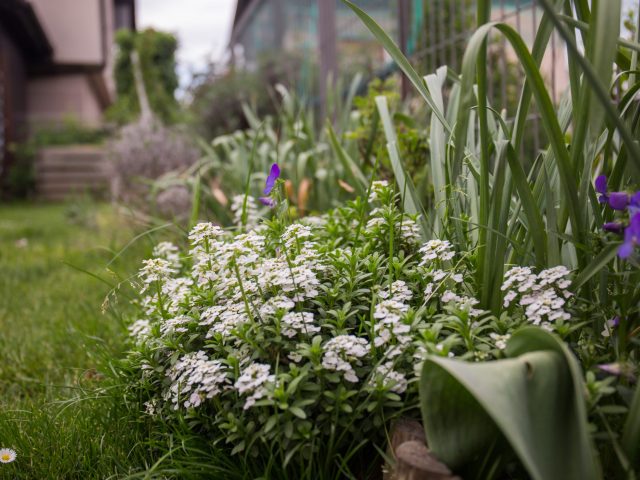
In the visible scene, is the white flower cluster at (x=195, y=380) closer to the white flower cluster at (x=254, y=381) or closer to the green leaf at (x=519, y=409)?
the white flower cluster at (x=254, y=381)

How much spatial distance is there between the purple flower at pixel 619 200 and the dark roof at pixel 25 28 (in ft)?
33.4

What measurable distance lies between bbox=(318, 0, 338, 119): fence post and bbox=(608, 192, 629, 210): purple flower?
13.8ft

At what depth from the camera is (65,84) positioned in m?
13.9

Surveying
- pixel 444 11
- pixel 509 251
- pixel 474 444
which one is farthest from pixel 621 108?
pixel 444 11

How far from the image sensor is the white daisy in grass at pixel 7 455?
1.29 meters

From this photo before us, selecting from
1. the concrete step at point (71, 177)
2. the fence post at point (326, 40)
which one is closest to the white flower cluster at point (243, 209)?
the fence post at point (326, 40)

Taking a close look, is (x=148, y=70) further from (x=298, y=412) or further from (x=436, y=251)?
(x=298, y=412)

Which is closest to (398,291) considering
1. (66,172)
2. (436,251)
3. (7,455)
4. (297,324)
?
(436,251)

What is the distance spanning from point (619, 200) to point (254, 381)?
2.13 ft

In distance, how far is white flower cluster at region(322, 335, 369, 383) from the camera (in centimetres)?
108

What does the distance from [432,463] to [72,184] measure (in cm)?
1001

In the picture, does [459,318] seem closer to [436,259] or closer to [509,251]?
[436,259]

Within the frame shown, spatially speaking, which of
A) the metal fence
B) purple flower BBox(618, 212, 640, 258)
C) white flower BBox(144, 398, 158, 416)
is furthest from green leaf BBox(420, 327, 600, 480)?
the metal fence

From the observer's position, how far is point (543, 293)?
112 centimetres
